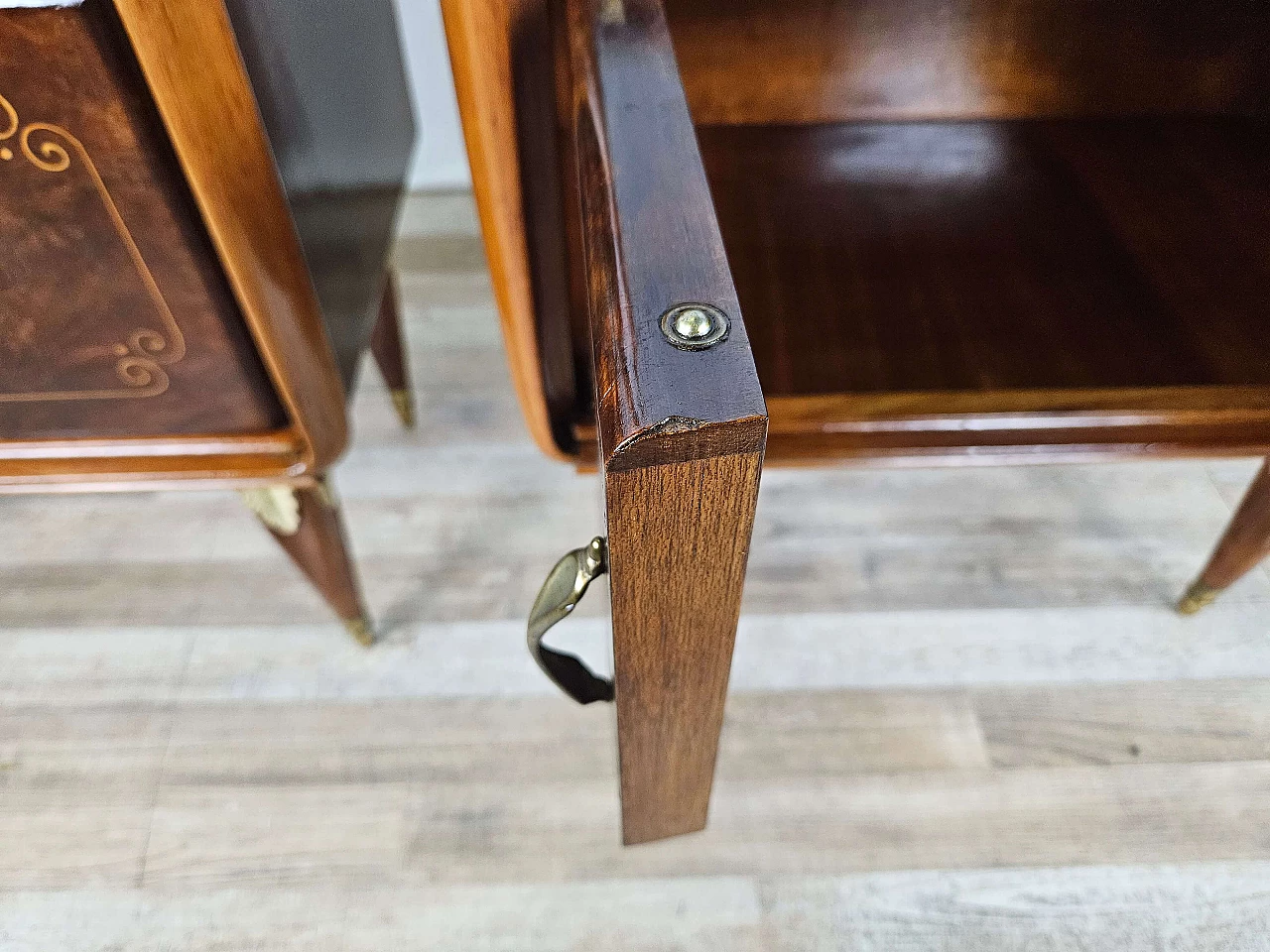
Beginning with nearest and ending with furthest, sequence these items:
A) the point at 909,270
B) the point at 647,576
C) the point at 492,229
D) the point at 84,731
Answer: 1. the point at 647,576
2. the point at 492,229
3. the point at 909,270
4. the point at 84,731

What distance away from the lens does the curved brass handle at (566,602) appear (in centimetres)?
36

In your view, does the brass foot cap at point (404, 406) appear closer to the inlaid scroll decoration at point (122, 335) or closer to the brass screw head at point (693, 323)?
the inlaid scroll decoration at point (122, 335)

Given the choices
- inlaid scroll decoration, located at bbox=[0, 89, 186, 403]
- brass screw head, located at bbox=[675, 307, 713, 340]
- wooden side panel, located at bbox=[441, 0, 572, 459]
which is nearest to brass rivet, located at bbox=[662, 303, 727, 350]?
brass screw head, located at bbox=[675, 307, 713, 340]

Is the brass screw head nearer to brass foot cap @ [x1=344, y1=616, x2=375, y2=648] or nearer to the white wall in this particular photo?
brass foot cap @ [x1=344, y1=616, x2=375, y2=648]

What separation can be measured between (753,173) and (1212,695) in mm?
547

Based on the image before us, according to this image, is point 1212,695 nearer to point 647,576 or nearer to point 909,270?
point 909,270

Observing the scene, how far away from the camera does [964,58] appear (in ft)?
2.07

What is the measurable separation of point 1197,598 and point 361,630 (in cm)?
68

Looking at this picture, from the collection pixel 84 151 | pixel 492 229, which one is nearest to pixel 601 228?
pixel 492 229

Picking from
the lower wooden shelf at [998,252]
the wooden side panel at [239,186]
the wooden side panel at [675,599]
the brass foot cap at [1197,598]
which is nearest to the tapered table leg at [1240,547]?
the brass foot cap at [1197,598]

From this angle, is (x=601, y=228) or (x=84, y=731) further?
(x=84, y=731)

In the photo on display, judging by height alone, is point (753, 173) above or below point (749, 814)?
above

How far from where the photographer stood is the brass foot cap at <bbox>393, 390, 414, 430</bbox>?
855 millimetres

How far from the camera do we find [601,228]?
13.1 inches
